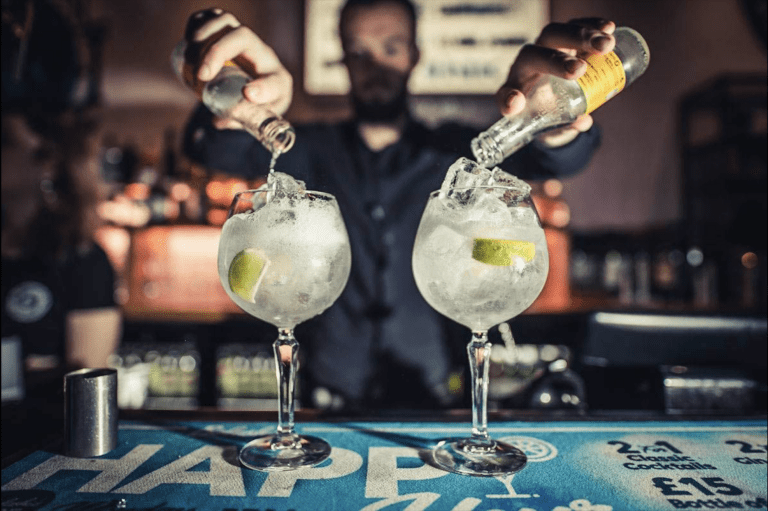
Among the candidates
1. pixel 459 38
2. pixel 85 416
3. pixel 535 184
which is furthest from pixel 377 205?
pixel 459 38

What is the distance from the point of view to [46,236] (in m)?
2.52

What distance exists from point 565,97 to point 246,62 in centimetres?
59

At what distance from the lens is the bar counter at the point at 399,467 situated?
1.97ft

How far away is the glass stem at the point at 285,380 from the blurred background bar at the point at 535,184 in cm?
193

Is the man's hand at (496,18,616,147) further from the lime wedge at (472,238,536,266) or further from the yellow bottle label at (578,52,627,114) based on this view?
the lime wedge at (472,238,536,266)

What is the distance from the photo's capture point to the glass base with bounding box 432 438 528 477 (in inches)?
26.6

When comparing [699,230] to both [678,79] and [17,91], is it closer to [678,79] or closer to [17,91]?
[678,79]

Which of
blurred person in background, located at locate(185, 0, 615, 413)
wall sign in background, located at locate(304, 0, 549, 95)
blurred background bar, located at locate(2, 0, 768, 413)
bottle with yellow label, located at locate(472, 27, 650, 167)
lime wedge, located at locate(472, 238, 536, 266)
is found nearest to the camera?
lime wedge, located at locate(472, 238, 536, 266)

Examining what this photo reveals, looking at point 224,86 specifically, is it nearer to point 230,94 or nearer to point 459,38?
point 230,94

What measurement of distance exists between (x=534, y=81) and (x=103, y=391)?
84 cm

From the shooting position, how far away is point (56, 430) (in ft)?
2.70

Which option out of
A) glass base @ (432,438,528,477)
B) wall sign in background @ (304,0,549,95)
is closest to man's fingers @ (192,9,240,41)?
glass base @ (432,438,528,477)

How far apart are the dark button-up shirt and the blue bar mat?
2.83ft

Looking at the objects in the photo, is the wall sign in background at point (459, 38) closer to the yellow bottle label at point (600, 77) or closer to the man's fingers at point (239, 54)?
the man's fingers at point (239, 54)
